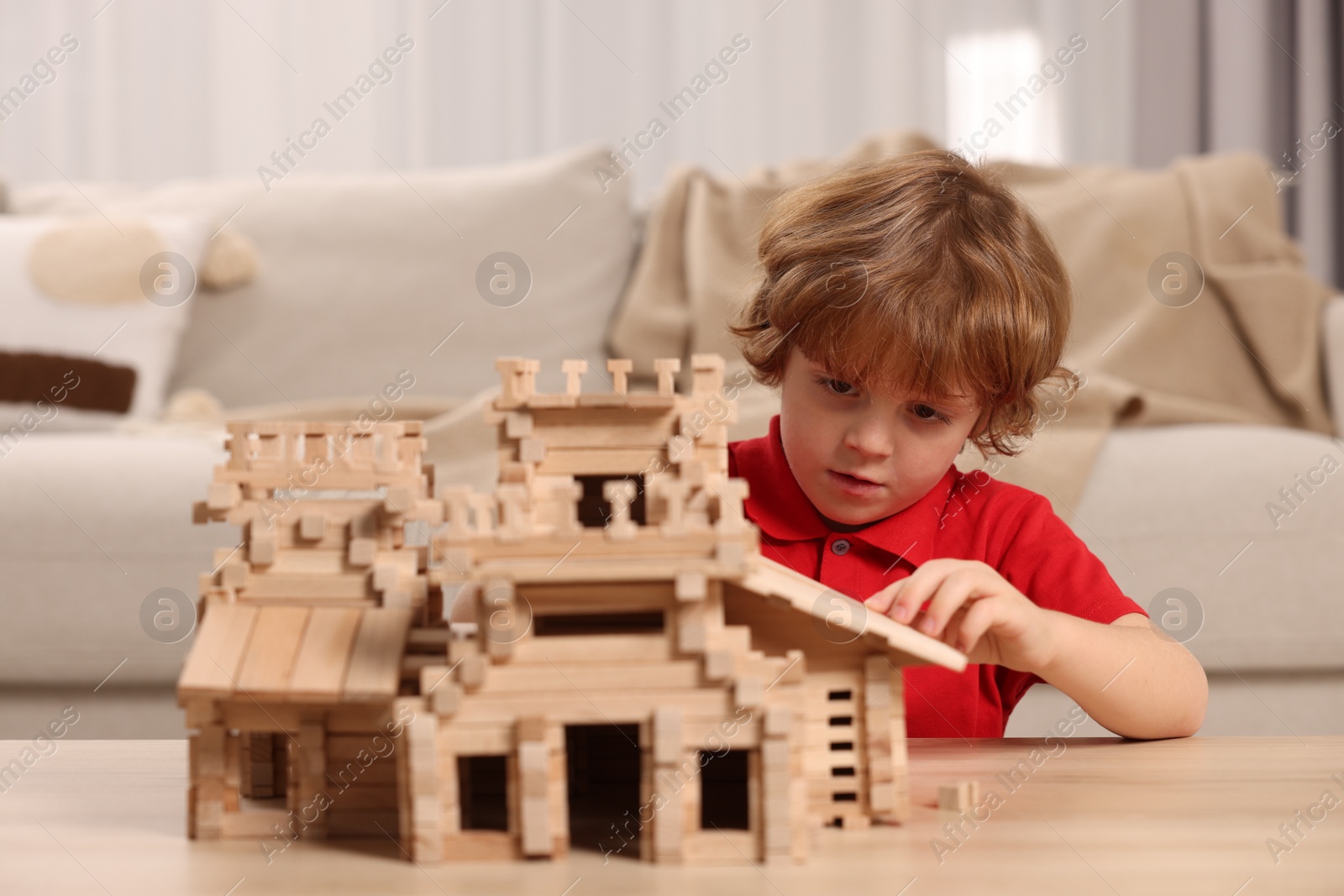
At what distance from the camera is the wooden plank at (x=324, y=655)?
570 mm

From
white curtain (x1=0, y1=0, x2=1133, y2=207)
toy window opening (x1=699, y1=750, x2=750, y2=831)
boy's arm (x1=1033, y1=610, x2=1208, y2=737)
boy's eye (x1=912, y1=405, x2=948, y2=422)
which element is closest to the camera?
toy window opening (x1=699, y1=750, x2=750, y2=831)

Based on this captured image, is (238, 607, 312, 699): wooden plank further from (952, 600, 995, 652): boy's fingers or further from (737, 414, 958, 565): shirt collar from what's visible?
(737, 414, 958, 565): shirt collar

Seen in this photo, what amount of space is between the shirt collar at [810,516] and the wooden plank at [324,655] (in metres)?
0.52

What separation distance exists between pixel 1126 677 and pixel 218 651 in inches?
24.6

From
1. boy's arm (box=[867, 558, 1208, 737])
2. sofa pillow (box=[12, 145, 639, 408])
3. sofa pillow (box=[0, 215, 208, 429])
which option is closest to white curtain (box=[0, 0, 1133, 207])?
sofa pillow (box=[12, 145, 639, 408])

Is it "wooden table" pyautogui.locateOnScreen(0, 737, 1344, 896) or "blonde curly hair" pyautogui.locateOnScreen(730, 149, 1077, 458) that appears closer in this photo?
"wooden table" pyautogui.locateOnScreen(0, 737, 1344, 896)

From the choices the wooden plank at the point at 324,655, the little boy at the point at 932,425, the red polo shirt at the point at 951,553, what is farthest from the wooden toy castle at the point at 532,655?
the red polo shirt at the point at 951,553

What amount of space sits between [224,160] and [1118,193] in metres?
2.26

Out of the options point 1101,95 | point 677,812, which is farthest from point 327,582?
point 1101,95

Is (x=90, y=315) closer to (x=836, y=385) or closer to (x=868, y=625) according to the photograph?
(x=836, y=385)

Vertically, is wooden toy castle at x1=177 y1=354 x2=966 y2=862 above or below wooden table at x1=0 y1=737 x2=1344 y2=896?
above

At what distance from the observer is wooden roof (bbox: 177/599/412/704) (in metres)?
0.57

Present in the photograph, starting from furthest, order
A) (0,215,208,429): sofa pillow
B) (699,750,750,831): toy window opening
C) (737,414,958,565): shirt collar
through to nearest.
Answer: (0,215,208,429): sofa pillow < (737,414,958,565): shirt collar < (699,750,750,831): toy window opening

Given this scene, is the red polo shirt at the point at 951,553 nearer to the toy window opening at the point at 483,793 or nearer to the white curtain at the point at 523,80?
the toy window opening at the point at 483,793
